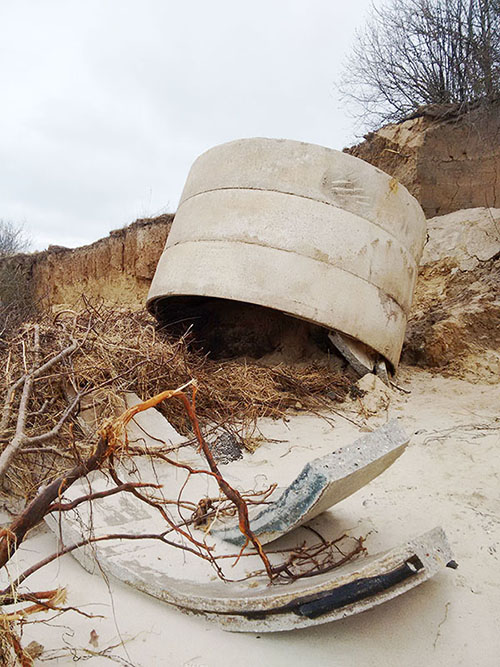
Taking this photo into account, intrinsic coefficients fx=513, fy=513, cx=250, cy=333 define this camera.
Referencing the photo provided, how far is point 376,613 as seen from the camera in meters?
1.59

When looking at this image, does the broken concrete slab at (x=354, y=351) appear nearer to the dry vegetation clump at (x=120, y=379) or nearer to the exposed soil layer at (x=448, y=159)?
the dry vegetation clump at (x=120, y=379)

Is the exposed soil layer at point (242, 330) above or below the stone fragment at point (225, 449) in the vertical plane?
above

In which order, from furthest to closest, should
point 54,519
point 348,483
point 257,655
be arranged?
1. point 54,519
2. point 348,483
3. point 257,655

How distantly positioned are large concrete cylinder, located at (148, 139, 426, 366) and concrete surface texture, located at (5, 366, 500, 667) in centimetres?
174

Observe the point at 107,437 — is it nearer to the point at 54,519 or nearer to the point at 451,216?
the point at 54,519

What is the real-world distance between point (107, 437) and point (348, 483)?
96 cm

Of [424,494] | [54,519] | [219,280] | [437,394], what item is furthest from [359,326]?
[54,519]

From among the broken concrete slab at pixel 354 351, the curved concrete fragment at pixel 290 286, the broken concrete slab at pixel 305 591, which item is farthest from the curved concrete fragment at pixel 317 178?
the broken concrete slab at pixel 305 591

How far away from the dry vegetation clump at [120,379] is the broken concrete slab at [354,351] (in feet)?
0.54

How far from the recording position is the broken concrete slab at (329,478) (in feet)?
5.62

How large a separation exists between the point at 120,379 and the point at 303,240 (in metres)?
1.83

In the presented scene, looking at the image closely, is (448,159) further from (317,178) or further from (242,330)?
(242,330)

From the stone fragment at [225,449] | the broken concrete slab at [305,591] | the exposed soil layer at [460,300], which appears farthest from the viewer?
the exposed soil layer at [460,300]

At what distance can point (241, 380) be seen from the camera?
4.20 meters
